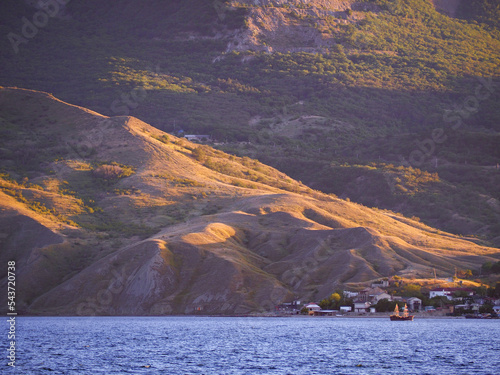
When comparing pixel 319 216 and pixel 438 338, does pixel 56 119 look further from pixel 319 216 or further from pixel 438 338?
pixel 438 338

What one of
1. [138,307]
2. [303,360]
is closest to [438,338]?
[303,360]

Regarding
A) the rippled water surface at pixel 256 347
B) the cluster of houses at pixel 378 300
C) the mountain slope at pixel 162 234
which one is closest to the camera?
the rippled water surface at pixel 256 347

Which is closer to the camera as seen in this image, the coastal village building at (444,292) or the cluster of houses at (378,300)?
the cluster of houses at (378,300)

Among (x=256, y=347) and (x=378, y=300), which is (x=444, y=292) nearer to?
(x=378, y=300)

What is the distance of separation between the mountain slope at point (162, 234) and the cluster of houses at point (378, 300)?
12.0 feet

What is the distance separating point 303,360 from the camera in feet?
232

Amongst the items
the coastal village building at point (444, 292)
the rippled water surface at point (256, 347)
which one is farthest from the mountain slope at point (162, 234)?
the rippled water surface at point (256, 347)

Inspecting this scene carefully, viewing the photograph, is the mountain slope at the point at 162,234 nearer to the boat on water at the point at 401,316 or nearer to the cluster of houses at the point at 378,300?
the cluster of houses at the point at 378,300

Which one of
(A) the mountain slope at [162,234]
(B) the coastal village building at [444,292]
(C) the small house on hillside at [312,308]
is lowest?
(C) the small house on hillside at [312,308]

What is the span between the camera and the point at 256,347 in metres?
81.4

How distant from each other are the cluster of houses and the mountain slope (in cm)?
367

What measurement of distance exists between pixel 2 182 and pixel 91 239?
22.9 m

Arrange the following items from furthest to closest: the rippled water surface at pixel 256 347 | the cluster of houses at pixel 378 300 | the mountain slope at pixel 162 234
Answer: the mountain slope at pixel 162 234
the cluster of houses at pixel 378 300
the rippled water surface at pixel 256 347

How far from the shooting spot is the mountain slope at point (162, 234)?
5039 inches
